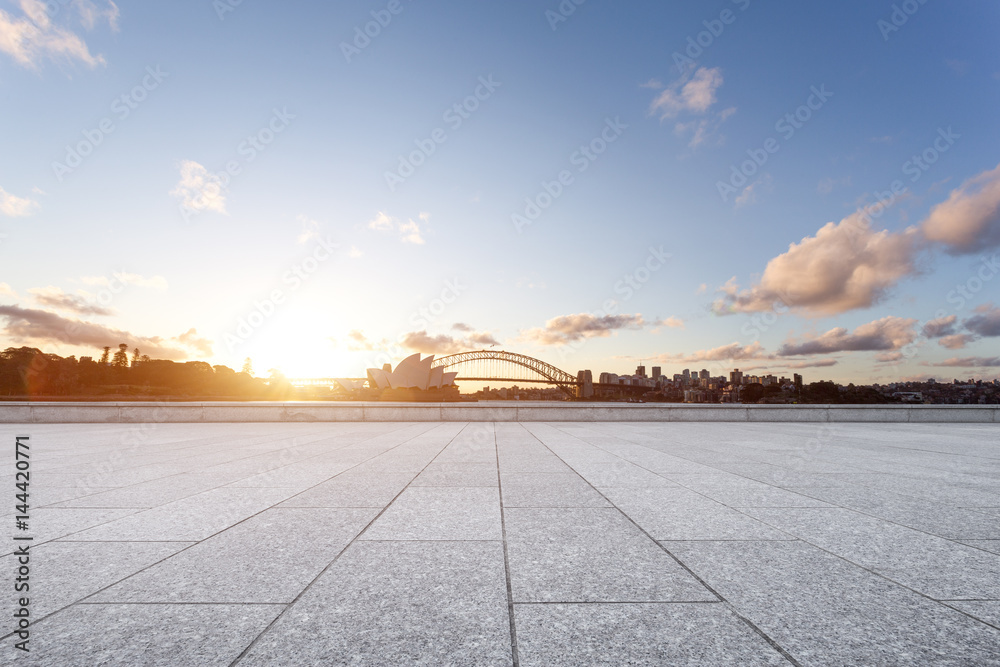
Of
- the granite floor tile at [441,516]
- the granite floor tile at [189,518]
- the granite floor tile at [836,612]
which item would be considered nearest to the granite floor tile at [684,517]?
the granite floor tile at [836,612]

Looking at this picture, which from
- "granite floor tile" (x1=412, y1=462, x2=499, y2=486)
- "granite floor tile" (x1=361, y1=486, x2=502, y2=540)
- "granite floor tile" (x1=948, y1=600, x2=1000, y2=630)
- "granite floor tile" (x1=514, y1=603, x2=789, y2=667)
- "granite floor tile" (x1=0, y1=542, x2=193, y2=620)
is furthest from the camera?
"granite floor tile" (x1=412, y1=462, x2=499, y2=486)

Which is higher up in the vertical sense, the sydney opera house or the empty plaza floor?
the sydney opera house

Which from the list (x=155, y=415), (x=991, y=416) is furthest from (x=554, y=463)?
(x=991, y=416)

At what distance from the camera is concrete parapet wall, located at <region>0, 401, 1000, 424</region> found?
2159 cm

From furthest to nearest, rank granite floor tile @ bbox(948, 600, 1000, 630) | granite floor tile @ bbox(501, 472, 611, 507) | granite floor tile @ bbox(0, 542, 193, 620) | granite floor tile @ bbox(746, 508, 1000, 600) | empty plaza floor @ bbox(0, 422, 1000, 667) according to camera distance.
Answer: granite floor tile @ bbox(501, 472, 611, 507), granite floor tile @ bbox(746, 508, 1000, 600), granite floor tile @ bbox(0, 542, 193, 620), granite floor tile @ bbox(948, 600, 1000, 630), empty plaza floor @ bbox(0, 422, 1000, 667)

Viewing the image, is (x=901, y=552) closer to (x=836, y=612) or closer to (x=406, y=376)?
(x=836, y=612)

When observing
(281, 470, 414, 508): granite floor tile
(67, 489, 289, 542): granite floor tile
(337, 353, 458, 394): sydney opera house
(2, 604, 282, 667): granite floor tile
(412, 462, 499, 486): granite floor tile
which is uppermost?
(337, 353, 458, 394): sydney opera house

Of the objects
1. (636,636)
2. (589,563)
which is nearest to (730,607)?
(636,636)

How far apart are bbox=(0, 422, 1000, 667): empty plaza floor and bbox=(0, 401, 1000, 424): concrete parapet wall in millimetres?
13048

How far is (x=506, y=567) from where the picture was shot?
4129 mm

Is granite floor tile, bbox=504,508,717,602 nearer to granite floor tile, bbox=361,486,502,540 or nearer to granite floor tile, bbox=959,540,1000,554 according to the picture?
granite floor tile, bbox=361,486,502,540

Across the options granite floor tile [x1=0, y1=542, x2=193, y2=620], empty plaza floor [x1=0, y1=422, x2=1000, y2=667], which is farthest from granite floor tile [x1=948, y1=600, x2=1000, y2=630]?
granite floor tile [x1=0, y1=542, x2=193, y2=620]

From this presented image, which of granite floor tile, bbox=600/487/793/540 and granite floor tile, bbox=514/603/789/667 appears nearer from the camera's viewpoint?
granite floor tile, bbox=514/603/789/667

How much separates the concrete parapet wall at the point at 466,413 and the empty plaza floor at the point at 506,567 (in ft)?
42.8
